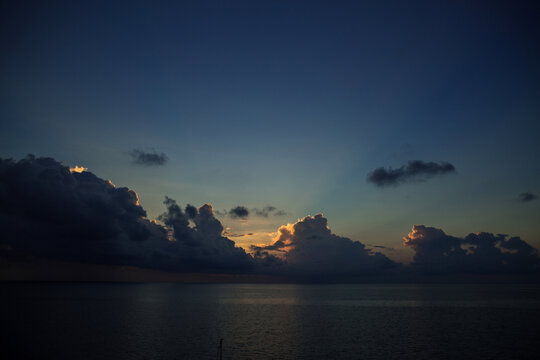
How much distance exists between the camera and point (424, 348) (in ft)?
211

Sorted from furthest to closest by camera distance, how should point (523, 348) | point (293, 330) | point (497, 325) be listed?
point (497, 325), point (293, 330), point (523, 348)

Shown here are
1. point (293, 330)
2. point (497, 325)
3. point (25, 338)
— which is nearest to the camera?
point (25, 338)

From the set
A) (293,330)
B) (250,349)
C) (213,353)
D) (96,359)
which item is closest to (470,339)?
(293,330)

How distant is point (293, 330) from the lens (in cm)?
8450

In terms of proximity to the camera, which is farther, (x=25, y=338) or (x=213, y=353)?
(x=25, y=338)

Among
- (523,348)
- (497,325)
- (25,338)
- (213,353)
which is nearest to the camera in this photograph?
(213,353)

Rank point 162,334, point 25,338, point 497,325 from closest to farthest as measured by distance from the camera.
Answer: point 25,338, point 162,334, point 497,325

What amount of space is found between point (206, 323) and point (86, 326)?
31.5 meters

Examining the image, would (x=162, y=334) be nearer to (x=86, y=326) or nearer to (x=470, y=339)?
(x=86, y=326)

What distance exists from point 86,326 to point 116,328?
9.70 metres

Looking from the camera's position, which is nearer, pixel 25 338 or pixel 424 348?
pixel 424 348

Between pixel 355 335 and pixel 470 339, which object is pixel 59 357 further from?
pixel 470 339

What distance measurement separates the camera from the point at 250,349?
62062mm

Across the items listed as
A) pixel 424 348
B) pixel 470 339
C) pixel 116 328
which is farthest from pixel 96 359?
pixel 470 339
